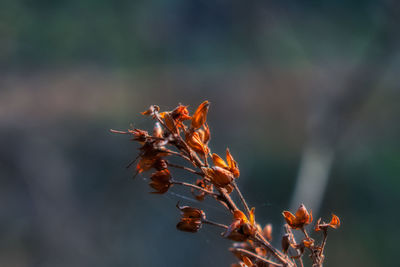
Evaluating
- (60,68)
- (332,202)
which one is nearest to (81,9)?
(60,68)

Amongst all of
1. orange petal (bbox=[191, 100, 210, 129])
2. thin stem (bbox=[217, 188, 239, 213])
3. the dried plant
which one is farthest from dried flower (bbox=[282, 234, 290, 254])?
orange petal (bbox=[191, 100, 210, 129])

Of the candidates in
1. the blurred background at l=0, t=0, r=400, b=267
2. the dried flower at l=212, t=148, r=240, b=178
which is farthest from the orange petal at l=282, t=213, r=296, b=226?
the blurred background at l=0, t=0, r=400, b=267

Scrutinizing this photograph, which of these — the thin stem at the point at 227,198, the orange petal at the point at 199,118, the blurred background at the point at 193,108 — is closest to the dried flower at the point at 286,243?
the thin stem at the point at 227,198

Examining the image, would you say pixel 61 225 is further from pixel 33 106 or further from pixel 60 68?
pixel 60 68

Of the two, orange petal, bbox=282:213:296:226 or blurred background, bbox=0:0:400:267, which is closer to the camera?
orange petal, bbox=282:213:296:226

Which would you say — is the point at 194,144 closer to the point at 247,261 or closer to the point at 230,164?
the point at 230,164

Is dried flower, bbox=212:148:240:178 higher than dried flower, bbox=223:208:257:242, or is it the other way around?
dried flower, bbox=212:148:240:178

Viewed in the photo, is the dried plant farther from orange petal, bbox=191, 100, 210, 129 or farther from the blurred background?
the blurred background
